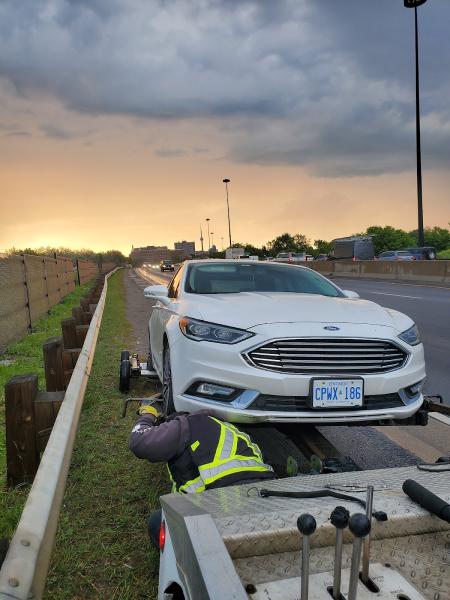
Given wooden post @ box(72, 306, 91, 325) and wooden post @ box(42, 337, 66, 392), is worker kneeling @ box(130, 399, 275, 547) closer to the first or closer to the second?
wooden post @ box(42, 337, 66, 392)

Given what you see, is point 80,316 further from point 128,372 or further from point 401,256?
point 401,256

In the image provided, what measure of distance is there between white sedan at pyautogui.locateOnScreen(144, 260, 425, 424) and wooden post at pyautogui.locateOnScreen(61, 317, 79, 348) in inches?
106

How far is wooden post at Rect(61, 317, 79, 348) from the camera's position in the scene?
6.51 meters

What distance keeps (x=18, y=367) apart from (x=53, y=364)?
3.54 m

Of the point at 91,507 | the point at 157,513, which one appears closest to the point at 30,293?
the point at 91,507

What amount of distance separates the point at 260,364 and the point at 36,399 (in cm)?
156

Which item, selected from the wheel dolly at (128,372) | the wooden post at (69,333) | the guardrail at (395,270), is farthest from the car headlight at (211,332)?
the guardrail at (395,270)

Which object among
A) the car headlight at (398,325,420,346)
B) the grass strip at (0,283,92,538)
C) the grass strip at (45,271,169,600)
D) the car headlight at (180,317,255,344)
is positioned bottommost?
the grass strip at (45,271,169,600)

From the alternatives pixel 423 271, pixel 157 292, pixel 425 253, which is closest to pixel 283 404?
pixel 157 292

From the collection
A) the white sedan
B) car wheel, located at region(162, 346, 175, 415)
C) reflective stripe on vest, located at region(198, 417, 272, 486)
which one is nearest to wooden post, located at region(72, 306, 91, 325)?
car wheel, located at region(162, 346, 175, 415)

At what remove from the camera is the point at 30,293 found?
37.8ft

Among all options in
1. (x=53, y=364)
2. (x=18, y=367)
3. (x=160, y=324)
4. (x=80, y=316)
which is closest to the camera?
(x=53, y=364)

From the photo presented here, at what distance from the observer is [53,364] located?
4586 millimetres

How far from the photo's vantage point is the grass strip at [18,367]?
10.6ft
